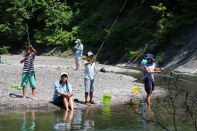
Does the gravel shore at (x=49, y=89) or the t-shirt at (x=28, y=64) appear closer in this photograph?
the gravel shore at (x=49, y=89)

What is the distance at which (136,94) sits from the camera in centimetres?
2147

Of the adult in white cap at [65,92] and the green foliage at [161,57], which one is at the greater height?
the green foliage at [161,57]

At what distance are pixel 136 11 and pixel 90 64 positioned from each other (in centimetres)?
2864

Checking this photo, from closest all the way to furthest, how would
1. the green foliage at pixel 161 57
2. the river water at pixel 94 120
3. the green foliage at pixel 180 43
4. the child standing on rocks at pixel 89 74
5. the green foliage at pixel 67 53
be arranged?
the river water at pixel 94 120
the child standing on rocks at pixel 89 74
the green foliage at pixel 161 57
the green foliage at pixel 180 43
the green foliage at pixel 67 53

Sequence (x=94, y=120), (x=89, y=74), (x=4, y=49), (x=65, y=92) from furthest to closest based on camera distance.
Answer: (x=4, y=49) < (x=89, y=74) < (x=65, y=92) < (x=94, y=120)

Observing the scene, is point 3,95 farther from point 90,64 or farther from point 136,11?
point 136,11

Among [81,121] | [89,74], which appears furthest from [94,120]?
[89,74]

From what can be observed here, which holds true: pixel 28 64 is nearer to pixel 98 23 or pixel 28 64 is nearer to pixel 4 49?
pixel 98 23

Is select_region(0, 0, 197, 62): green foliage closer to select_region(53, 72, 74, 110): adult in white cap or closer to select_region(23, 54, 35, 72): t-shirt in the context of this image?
select_region(23, 54, 35, 72): t-shirt

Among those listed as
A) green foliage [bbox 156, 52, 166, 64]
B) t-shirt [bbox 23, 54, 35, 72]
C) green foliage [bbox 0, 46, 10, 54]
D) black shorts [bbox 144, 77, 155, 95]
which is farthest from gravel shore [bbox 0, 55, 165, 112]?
green foliage [bbox 0, 46, 10, 54]

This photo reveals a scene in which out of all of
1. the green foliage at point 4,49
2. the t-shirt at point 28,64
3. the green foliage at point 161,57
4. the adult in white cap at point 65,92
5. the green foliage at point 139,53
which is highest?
the green foliage at point 4,49

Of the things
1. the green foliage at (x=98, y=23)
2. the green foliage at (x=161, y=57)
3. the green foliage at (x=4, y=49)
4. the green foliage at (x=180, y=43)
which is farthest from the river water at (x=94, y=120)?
the green foliage at (x=4, y=49)

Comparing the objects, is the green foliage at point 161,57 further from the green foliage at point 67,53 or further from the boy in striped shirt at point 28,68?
the boy in striped shirt at point 28,68

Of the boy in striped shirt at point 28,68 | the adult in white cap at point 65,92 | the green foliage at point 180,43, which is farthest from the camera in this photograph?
the green foliage at point 180,43
